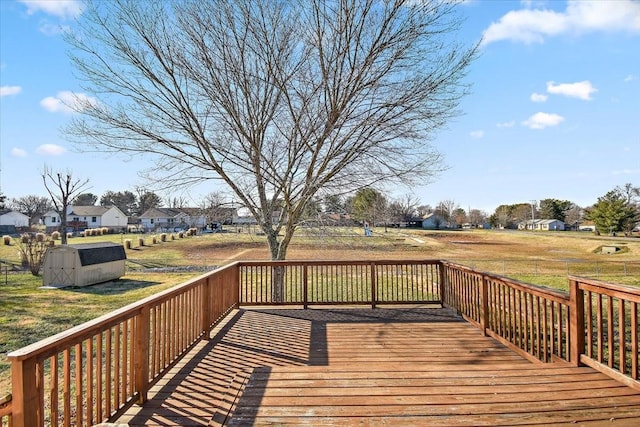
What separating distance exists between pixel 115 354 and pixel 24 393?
2.91ft

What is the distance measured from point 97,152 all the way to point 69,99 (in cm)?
112

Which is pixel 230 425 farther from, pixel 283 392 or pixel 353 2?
pixel 353 2

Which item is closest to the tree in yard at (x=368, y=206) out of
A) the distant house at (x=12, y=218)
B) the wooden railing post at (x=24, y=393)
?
the wooden railing post at (x=24, y=393)

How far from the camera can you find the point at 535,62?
279 inches

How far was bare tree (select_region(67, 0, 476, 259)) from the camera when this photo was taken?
21.3ft

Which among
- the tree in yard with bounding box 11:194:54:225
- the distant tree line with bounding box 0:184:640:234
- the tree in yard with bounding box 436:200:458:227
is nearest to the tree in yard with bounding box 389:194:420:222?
the distant tree line with bounding box 0:184:640:234

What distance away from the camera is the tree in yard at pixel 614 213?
39875mm

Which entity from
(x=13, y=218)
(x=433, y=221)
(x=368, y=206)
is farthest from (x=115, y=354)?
(x=13, y=218)

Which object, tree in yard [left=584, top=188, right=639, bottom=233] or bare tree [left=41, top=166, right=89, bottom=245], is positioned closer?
bare tree [left=41, top=166, right=89, bottom=245]

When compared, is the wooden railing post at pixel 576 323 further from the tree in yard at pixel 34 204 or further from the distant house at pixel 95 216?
the tree in yard at pixel 34 204

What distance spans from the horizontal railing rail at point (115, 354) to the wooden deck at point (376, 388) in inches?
8.2

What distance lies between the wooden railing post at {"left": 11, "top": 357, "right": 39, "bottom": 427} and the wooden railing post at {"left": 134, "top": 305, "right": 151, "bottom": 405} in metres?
1.13

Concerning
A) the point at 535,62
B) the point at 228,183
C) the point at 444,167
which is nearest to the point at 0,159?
the point at 228,183

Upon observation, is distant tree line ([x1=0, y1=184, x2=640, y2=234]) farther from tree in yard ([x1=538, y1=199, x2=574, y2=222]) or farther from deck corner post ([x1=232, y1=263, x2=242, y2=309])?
deck corner post ([x1=232, y1=263, x2=242, y2=309])
